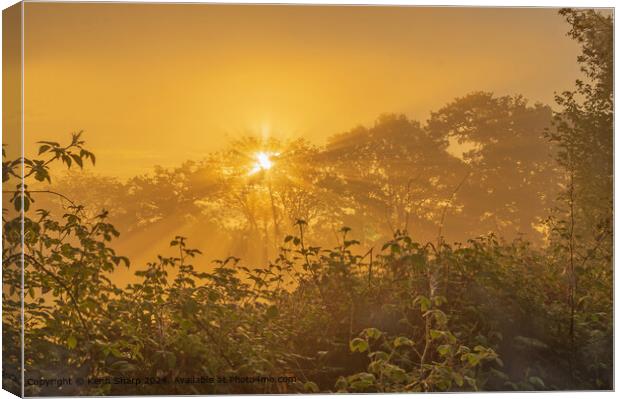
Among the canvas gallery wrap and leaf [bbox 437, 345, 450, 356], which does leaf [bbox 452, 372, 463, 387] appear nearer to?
the canvas gallery wrap

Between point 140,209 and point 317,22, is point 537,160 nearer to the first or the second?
point 317,22

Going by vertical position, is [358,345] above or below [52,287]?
below

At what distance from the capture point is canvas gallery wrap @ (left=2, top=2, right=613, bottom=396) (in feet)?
23.3

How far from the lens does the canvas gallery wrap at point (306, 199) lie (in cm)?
711

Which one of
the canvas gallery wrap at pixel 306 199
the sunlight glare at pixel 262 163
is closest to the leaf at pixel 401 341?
the canvas gallery wrap at pixel 306 199

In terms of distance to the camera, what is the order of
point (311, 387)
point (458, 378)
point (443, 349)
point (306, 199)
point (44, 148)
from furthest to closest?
point (306, 199) → point (311, 387) → point (443, 349) → point (458, 378) → point (44, 148)

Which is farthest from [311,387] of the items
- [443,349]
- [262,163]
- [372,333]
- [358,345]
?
[262,163]

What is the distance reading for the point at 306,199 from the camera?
24.4ft

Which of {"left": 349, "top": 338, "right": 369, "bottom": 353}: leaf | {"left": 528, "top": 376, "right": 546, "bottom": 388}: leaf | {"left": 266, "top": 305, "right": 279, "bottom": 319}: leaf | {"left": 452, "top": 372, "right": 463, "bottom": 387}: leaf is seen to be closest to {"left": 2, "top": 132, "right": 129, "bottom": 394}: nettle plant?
{"left": 266, "top": 305, "right": 279, "bottom": 319}: leaf

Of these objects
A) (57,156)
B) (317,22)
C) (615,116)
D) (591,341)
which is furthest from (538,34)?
(57,156)

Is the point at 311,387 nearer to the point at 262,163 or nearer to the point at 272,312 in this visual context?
the point at 272,312

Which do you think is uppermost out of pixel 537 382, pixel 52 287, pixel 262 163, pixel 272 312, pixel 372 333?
pixel 262 163

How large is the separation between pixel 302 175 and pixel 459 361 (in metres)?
1.78

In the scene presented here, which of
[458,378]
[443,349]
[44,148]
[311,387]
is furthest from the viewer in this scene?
[311,387]
